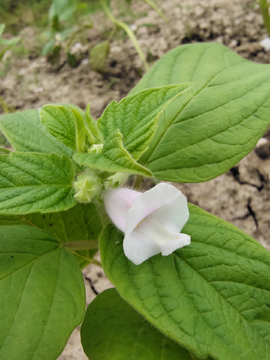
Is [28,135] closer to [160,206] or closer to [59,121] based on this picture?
[59,121]

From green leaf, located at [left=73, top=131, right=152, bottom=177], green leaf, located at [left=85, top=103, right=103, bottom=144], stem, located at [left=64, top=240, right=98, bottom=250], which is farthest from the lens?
stem, located at [left=64, top=240, right=98, bottom=250]

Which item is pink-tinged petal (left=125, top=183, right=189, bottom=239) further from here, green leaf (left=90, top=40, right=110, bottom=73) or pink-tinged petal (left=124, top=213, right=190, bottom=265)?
green leaf (left=90, top=40, right=110, bottom=73)

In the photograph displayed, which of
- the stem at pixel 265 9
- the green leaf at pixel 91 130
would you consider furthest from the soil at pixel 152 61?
the green leaf at pixel 91 130

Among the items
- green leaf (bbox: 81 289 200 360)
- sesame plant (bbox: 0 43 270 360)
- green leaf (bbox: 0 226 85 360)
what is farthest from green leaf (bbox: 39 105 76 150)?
green leaf (bbox: 81 289 200 360)

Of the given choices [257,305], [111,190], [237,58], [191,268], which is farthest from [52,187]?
[237,58]

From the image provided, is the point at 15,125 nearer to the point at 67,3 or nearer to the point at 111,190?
the point at 111,190
